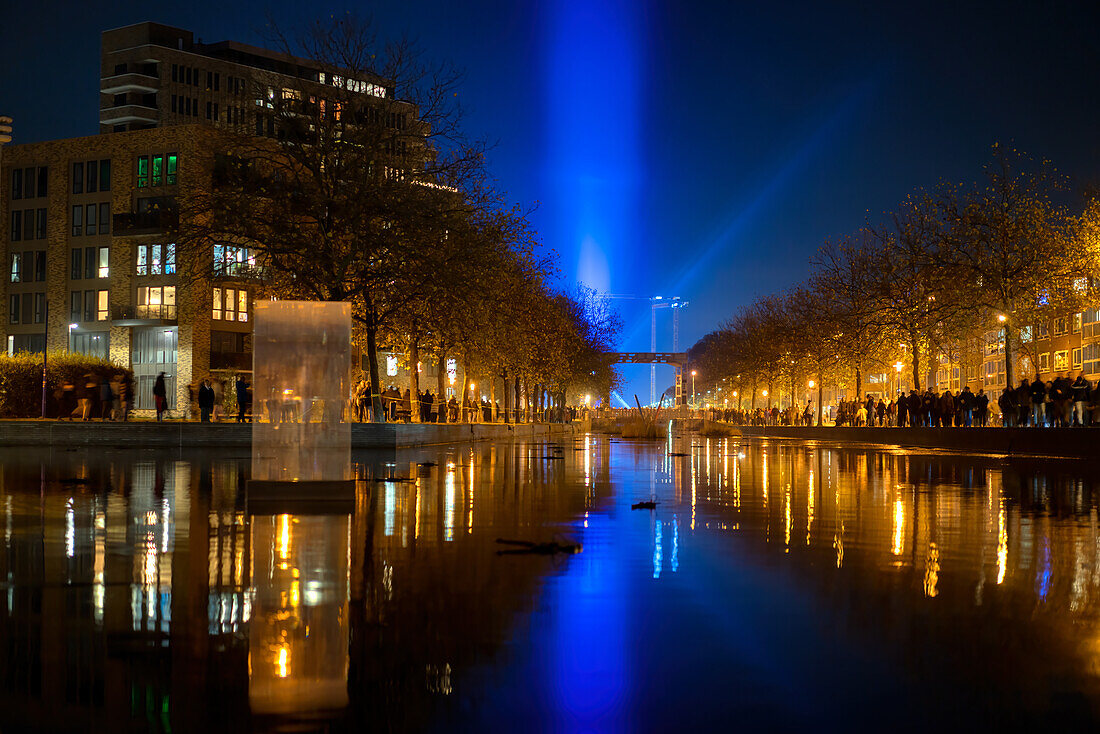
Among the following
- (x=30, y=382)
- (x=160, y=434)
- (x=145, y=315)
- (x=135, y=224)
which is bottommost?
(x=160, y=434)

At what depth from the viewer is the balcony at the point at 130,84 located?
391 ft

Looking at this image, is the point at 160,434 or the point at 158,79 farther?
the point at 158,79

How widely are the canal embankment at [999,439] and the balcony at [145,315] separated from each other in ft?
155

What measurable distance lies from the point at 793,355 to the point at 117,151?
4787 centimetres

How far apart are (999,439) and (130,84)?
354 ft

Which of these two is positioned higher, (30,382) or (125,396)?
(30,382)

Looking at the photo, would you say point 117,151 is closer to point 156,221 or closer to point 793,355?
point 156,221

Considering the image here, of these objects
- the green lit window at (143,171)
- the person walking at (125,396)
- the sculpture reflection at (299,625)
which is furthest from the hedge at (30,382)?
the sculpture reflection at (299,625)

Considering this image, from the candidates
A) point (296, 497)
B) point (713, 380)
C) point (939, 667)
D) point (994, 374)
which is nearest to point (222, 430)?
point (296, 497)

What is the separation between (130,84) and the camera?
391 ft

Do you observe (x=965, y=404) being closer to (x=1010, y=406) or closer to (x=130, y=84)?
(x=1010, y=406)

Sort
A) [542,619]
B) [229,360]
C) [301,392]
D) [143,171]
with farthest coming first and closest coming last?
[229,360] → [143,171] → [301,392] → [542,619]

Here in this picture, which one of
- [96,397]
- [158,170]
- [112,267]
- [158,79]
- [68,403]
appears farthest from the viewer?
[158,79]

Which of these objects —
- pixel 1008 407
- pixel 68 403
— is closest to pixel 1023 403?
pixel 1008 407
